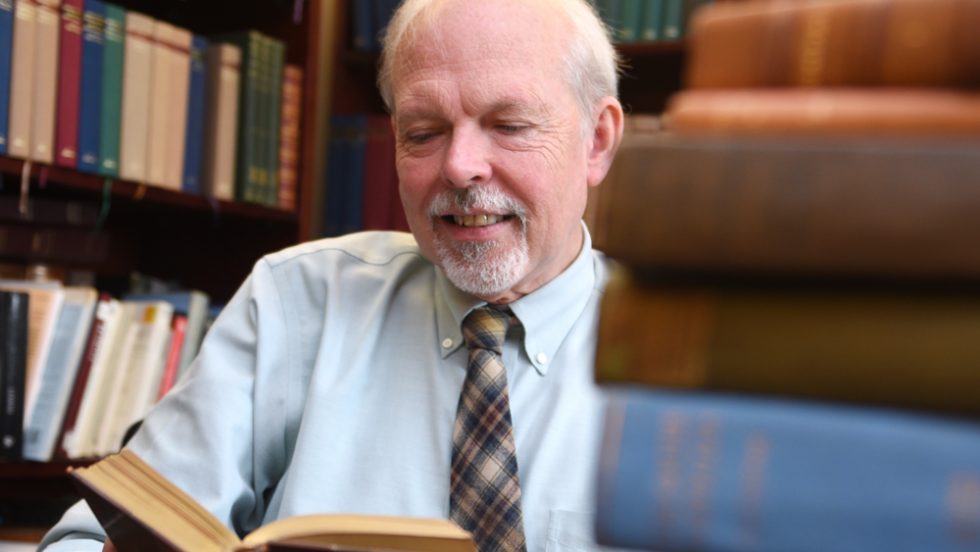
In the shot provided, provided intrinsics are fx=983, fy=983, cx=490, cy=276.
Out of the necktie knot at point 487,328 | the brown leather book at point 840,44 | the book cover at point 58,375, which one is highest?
the brown leather book at point 840,44

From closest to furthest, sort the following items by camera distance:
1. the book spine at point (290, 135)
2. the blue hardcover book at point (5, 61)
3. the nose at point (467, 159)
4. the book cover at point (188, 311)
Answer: the nose at point (467, 159) → the blue hardcover book at point (5, 61) → the book cover at point (188, 311) → the book spine at point (290, 135)

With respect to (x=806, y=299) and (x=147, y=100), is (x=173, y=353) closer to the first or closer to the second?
(x=147, y=100)

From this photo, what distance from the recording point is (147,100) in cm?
190

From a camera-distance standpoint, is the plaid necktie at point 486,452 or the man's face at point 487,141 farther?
the man's face at point 487,141

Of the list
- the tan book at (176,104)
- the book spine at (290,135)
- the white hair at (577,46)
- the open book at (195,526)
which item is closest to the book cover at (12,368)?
the tan book at (176,104)

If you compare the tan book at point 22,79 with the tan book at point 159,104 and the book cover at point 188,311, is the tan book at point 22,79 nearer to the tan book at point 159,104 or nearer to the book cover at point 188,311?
the tan book at point 159,104

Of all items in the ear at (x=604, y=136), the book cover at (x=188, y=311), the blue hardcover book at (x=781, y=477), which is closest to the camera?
the blue hardcover book at (x=781, y=477)

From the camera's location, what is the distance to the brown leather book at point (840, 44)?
451 millimetres

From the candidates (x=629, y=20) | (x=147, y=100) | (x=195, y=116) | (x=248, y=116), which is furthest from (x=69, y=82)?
(x=629, y=20)

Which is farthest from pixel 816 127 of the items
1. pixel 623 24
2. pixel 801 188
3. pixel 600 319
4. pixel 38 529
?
pixel 623 24

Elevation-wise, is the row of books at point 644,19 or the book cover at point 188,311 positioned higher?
the row of books at point 644,19

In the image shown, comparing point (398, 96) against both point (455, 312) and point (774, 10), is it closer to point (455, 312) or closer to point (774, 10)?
point (455, 312)

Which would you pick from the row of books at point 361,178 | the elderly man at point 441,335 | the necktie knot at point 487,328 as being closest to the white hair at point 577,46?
the elderly man at point 441,335

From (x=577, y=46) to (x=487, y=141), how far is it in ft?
0.58
